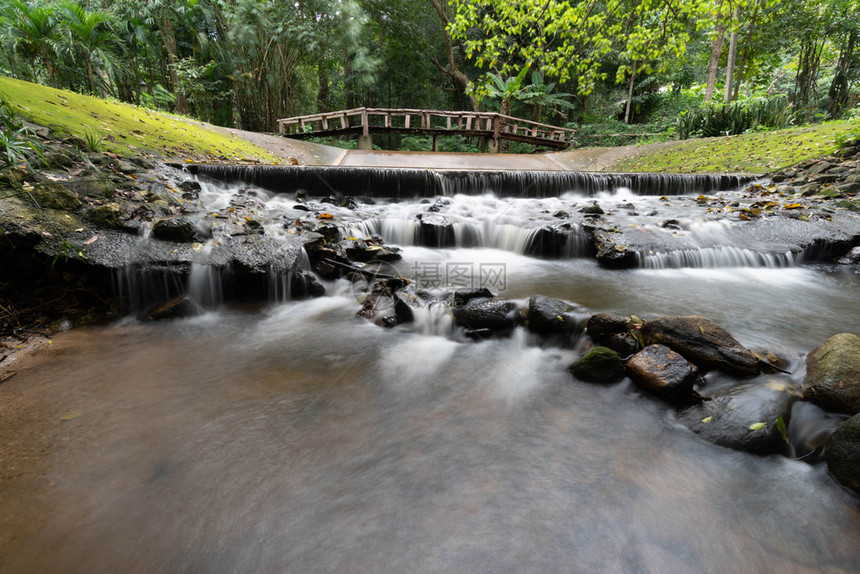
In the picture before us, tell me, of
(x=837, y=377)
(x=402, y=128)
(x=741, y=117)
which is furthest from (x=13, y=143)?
(x=741, y=117)

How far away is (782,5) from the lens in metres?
12.9

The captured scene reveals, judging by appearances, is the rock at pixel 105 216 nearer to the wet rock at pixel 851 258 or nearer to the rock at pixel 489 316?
the rock at pixel 489 316

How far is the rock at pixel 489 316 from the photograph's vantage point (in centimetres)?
298

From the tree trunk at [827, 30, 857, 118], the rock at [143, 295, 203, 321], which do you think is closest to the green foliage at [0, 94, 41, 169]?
the rock at [143, 295, 203, 321]

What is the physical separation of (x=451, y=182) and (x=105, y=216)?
6.00 meters

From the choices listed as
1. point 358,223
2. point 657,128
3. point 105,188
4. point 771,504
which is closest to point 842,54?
point 657,128

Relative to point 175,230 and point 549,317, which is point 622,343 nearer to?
point 549,317

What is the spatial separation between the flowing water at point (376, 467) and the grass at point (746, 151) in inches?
308

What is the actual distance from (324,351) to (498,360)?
4.26ft

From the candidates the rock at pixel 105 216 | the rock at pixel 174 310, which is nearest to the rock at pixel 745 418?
the rock at pixel 174 310

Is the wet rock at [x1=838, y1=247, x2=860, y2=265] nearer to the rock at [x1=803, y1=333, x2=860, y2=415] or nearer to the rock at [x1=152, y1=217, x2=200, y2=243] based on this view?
the rock at [x1=803, y1=333, x2=860, y2=415]

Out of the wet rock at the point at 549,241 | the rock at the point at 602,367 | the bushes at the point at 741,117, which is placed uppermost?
the bushes at the point at 741,117

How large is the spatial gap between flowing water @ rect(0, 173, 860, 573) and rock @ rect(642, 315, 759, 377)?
411 mm

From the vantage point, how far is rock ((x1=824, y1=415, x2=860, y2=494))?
1.51 meters
